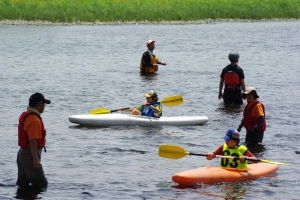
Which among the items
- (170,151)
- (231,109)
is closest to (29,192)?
(170,151)

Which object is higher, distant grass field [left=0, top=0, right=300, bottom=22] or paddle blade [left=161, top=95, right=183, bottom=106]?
distant grass field [left=0, top=0, right=300, bottom=22]

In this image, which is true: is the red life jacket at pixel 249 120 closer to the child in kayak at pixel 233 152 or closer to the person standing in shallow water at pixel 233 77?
the child in kayak at pixel 233 152

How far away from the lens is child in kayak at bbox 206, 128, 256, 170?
11.9 m

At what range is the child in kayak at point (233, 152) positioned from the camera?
39.0 feet

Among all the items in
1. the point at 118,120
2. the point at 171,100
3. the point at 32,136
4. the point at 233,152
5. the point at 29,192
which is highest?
the point at 32,136

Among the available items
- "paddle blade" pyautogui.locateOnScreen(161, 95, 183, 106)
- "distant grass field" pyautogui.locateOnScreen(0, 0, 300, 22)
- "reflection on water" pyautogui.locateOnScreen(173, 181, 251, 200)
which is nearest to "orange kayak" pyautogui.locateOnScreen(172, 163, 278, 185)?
"reflection on water" pyautogui.locateOnScreen(173, 181, 251, 200)

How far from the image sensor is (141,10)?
173ft

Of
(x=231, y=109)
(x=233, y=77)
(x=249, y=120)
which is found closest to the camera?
(x=249, y=120)

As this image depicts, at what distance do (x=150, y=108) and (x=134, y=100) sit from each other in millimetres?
4465

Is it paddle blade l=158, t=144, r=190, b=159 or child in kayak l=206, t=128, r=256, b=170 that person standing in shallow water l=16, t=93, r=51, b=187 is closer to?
paddle blade l=158, t=144, r=190, b=159

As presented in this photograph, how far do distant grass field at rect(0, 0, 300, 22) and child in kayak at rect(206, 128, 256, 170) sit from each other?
3930 centimetres

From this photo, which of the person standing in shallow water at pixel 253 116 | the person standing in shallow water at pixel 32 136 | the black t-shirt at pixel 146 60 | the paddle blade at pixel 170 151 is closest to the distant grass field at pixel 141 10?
the black t-shirt at pixel 146 60

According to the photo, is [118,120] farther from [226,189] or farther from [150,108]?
[226,189]

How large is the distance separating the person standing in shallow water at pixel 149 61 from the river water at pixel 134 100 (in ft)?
1.18
